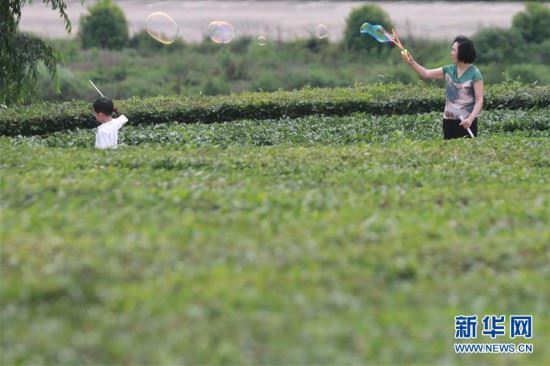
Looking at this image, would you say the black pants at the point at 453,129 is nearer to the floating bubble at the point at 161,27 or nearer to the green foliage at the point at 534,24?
the floating bubble at the point at 161,27

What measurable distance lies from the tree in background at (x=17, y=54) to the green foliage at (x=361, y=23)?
19.4m

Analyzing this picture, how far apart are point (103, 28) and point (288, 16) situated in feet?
28.7

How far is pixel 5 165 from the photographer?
9102mm

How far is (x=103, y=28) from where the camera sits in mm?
34188

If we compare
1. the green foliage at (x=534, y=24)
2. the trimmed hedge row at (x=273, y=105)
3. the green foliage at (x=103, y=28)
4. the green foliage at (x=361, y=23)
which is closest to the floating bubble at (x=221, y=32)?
the trimmed hedge row at (x=273, y=105)

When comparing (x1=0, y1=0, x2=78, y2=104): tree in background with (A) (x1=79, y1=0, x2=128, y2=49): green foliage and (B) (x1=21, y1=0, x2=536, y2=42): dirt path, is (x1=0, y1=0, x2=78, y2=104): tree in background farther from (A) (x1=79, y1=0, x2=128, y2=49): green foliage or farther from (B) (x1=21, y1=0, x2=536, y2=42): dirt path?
(B) (x1=21, y1=0, x2=536, y2=42): dirt path

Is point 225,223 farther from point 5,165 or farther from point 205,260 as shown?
point 5,165

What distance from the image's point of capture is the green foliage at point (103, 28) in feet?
111

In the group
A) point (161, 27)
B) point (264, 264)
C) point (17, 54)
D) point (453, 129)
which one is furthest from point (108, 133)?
point (264, 264)

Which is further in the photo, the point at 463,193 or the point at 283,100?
the point at 283,100

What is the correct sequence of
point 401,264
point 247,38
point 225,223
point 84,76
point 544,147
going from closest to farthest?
point 401,264 → point 225,223 → point 544,147 → point 84,76 → point 247,38

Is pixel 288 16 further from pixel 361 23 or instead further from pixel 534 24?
pixel 534 24

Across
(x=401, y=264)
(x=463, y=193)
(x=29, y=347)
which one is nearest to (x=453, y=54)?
(x=463, y=193)

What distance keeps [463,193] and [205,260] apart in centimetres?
270
